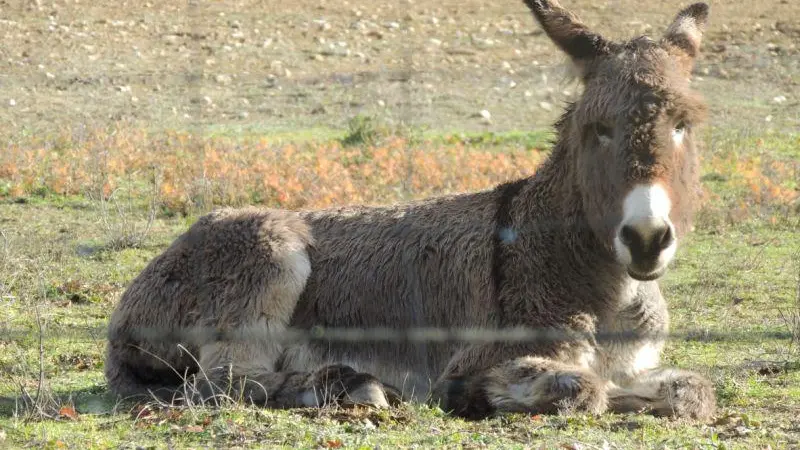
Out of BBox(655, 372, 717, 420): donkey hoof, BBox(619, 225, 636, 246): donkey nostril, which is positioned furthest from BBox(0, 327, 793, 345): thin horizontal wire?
BBox(619, 225, 636, 246): donkey nostril

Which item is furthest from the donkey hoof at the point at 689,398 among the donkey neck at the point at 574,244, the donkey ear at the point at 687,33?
the donkey ear at the point at 687,33

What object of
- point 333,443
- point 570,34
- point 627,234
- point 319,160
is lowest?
point 319,160

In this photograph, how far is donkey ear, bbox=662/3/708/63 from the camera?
19.4ft

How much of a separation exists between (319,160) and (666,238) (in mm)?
7949

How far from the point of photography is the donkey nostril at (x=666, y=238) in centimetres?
515

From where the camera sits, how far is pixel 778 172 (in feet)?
43.1

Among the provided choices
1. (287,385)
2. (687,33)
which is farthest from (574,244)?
(287,385)

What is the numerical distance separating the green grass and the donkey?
0.88 ft

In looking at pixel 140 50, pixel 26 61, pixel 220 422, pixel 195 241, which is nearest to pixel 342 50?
pixel 140 50

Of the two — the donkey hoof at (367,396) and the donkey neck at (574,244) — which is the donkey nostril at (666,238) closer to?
the donkey neck at (574,244)

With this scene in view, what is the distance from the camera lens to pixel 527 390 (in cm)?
560

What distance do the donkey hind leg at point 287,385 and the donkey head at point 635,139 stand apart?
4.39ft

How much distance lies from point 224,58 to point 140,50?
1.37m

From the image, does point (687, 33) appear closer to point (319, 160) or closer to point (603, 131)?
point (603, 131)
